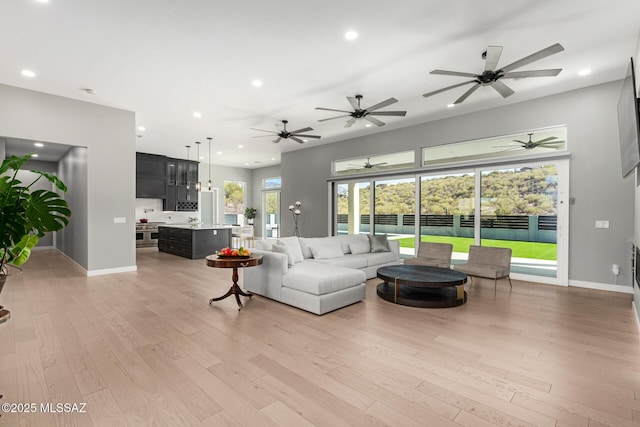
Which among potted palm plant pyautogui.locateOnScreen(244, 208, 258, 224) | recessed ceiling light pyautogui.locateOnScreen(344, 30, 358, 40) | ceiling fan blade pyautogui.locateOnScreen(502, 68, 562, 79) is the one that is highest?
recessed ceiling light pyautogui.locateOnScreen(344, 30, 358, 40)

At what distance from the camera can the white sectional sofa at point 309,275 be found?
12.3ft

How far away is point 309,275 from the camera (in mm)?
3848

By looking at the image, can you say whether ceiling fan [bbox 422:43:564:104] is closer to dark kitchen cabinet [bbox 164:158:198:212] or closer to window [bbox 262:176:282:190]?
dark kitchen cabinet [bbox 164:158:198:212]

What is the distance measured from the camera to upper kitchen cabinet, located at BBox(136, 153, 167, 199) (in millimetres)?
9945

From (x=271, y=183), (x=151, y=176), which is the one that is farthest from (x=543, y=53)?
(x=271, y=183)

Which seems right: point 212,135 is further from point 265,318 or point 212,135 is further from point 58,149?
point 265,318

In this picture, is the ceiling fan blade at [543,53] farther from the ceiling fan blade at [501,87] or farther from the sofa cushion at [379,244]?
the sofa cushion at [379,244]

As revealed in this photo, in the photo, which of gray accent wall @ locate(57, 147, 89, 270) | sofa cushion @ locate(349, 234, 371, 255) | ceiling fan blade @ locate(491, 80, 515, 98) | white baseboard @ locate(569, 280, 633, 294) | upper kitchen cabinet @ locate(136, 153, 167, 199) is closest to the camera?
ceiling fan blade @ locate(491, 80, 515, 98)

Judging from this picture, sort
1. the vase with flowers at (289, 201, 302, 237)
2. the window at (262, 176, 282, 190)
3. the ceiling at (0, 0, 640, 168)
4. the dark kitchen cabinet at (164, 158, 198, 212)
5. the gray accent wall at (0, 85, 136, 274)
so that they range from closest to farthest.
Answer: the ceiling at (0, 0, 640, 168) < the gray accent wall at (0, 85, 136, 274) < the vase with flowers at (289, 201, 302, 237) < the dark kitchen cabinet at (164, 158, 198, 212) < the window at (262, 176, 282, 190)

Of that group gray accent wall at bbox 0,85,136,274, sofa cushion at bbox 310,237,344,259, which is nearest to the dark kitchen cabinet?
gray accent wall at bbox 0,85,136,274

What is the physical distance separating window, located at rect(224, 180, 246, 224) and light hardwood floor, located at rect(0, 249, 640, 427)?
913cm

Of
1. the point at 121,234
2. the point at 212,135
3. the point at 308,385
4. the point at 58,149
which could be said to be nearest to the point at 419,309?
the point at 308,385

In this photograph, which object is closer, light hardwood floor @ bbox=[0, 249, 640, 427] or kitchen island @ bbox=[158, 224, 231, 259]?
light hardwood floor @ bbox=[0, 249, 640, 427]

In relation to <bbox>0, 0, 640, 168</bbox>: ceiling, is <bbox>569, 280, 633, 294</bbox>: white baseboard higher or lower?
lower
